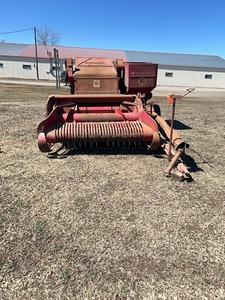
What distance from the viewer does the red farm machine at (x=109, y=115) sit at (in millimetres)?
5777

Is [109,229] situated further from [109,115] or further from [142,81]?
[142,81]

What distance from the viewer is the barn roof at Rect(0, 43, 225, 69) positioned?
42.5 metres

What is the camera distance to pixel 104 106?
698cm

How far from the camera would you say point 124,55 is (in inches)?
1729

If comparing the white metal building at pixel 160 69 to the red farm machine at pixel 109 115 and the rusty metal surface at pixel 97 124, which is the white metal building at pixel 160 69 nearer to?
the red farm machine at pixel 109 115

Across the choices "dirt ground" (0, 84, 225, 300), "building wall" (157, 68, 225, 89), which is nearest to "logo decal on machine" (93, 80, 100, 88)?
"dirt ground" (0, 84, 225, 300)

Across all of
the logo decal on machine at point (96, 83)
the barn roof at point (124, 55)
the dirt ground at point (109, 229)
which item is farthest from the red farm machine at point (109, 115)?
the barn roof at point (124, 55)

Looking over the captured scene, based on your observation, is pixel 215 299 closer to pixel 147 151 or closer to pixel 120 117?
pixel 147 151

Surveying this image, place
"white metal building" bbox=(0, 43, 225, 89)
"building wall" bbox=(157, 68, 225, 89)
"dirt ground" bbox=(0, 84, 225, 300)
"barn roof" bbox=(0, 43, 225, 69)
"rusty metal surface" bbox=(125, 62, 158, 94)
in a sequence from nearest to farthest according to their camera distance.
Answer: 1. "dirt ground" bbox=(0, 84, 225, 300)
2. "rusty metal surface" bbox=(125, 62, 158, 94)
3. "white metal building" bbox=(0, 43, 225, 89)
4. "building wall" bbox=(157, 68, 225, 89)
5. "barn roof" bbox=(0, 43, 225, 69)

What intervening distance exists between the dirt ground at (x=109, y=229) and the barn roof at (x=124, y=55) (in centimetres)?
3793

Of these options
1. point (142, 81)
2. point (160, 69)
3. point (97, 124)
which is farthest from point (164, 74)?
point (97, 124)

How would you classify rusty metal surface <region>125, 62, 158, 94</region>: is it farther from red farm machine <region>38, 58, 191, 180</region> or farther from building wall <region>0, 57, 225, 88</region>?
building wall <region>0, 57, 225, 88</region>

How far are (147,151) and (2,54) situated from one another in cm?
4064

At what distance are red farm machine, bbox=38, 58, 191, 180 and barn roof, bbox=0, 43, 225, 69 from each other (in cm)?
3458
